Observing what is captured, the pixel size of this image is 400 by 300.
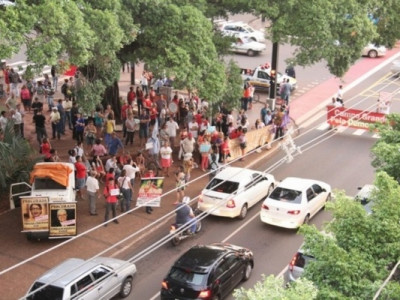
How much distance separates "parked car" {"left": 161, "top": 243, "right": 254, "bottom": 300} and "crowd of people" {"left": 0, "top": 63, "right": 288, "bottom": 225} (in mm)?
4258

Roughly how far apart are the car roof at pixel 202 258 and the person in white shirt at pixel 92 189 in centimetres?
479

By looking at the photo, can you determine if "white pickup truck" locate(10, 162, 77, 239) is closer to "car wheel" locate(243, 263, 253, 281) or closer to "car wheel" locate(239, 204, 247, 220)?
"car wheel" locate(243, 263, 253, 281)

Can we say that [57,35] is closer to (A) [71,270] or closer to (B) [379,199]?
(A) [71,270]

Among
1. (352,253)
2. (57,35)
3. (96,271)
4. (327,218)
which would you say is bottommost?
(327,218)

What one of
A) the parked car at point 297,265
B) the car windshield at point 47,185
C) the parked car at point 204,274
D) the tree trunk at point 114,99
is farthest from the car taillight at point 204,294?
the tree trunk at point 114,99

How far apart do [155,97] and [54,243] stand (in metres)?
11.7

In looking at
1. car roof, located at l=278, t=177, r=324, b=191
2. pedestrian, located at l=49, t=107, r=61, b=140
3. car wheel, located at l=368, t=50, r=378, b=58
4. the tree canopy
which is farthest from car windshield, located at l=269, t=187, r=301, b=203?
car wheel, located at l=368, t=50, r=378, b=58

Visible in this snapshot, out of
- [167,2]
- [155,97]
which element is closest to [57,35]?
[167,2]

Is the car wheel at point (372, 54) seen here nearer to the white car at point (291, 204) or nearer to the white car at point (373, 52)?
the white car at point (373, 52)

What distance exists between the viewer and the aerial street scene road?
11.3 metres

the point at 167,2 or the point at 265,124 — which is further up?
the point at 167,2

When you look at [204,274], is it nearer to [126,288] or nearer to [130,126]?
[126,288]

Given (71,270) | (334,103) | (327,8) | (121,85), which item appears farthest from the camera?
(121,85)

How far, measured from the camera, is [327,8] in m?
23.2
